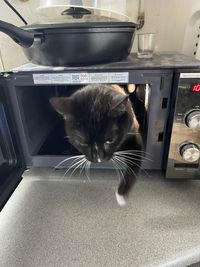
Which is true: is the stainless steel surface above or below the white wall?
below

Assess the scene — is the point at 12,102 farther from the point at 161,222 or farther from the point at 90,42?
the point at 161,222

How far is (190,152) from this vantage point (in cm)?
48

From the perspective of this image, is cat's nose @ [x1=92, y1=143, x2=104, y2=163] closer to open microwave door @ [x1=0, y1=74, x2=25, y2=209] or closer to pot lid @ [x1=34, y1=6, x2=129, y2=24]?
open microwave door @ [x1=0, y1=74, x2=25, y2=209]

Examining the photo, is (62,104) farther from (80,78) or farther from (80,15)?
(80,15)

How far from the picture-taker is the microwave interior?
51 centimetres

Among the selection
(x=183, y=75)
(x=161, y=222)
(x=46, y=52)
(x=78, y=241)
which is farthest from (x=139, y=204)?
(x=46, y=52)

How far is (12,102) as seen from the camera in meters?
0.51

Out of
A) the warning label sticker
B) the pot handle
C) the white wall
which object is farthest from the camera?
the white wall

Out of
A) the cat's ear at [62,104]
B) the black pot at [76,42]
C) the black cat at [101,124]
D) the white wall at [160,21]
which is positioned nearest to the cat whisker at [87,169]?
the black cat at [101,124]

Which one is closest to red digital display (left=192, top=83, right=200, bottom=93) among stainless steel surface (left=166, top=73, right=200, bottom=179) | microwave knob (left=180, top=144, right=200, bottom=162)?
stainless steel surface (left=166, top=73, right=200, bottom=179)

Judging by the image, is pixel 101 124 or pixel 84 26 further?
pixel 101 124

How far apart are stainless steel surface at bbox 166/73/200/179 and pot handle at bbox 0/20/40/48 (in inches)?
12.2

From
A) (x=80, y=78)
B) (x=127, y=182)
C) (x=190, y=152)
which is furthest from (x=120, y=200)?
(x=80, y=78)

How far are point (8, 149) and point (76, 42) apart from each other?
1.04 ft
